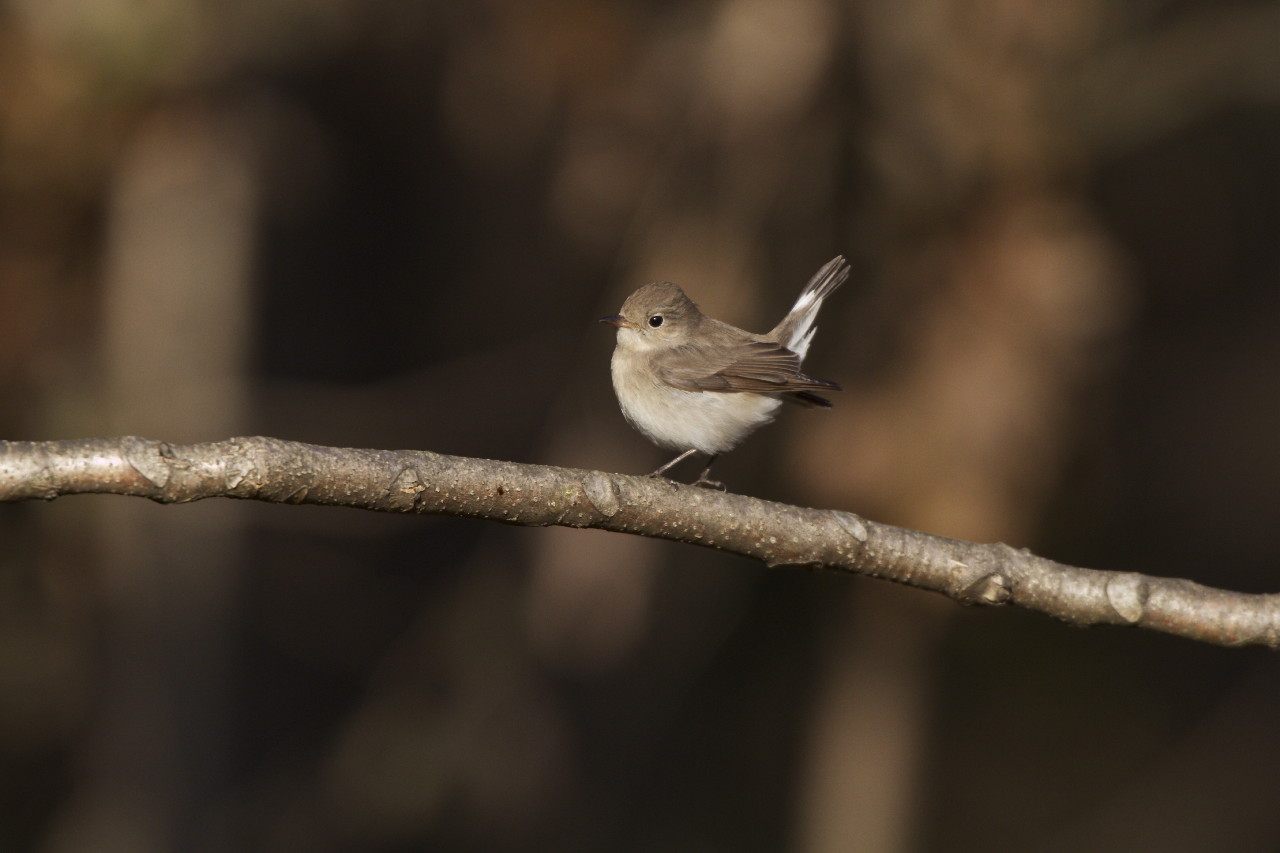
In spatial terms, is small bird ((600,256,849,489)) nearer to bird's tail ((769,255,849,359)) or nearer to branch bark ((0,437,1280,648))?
bird's tail ((769,255,849,359))

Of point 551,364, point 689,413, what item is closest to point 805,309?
point 689,413

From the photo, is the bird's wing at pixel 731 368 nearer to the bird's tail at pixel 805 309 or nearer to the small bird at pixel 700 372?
the small bird at pixel 700 372

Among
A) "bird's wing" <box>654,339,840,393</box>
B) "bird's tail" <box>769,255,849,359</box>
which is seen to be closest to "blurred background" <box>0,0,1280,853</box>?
"bird's tail" <box>769,255,849,359</box>

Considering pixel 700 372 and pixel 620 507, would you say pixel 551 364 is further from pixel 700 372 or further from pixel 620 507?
pixel 620 507

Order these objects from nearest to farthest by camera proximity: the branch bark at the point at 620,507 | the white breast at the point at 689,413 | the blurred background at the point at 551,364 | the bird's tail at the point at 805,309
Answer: the branch bark at the point at 620,507 < the white breast at the point at 689,413 < the bird's tail at the point at 805,309 < the blurred background at the point at 551,364

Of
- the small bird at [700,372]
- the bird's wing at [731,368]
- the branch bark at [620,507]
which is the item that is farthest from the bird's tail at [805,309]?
the branch bark at [620,507]

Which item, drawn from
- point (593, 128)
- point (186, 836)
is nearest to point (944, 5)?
point (593, 128)

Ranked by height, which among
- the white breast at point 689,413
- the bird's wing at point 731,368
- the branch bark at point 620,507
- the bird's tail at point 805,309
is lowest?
the branch bark at point 620,507
